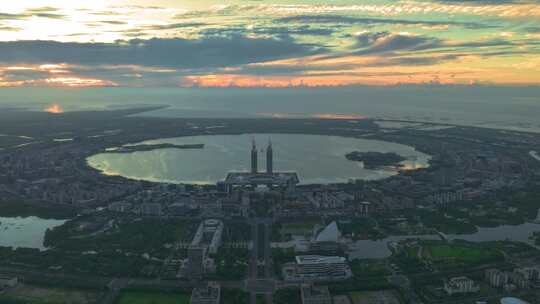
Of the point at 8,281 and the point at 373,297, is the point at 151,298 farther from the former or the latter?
the point at 373,297

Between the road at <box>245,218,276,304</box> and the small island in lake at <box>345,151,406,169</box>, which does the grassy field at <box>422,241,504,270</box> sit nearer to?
the road at <box>245,218,276,304</box>

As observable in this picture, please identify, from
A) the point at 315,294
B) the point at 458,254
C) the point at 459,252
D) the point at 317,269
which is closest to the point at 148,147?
the point at 317,269

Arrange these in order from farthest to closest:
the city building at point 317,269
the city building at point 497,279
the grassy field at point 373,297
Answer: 1. the city building at point 317,269
2. the city building at point 497,279
3. the grassy field at point 373,297

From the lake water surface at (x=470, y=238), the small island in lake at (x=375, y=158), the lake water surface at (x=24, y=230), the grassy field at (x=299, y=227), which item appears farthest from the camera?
the small island in lake at (x=375, y=158)

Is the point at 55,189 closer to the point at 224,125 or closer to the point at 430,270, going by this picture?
the point at 430,270

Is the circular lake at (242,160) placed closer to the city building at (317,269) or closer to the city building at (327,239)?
the city building at (327,239)

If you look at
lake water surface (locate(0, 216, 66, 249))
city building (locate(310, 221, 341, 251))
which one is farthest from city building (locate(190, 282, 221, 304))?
lake water surface (locate(0, 216, 66, 249))

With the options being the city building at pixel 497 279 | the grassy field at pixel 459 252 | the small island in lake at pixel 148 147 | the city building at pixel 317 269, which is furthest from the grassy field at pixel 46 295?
the small island in lake at pixel 148 147
